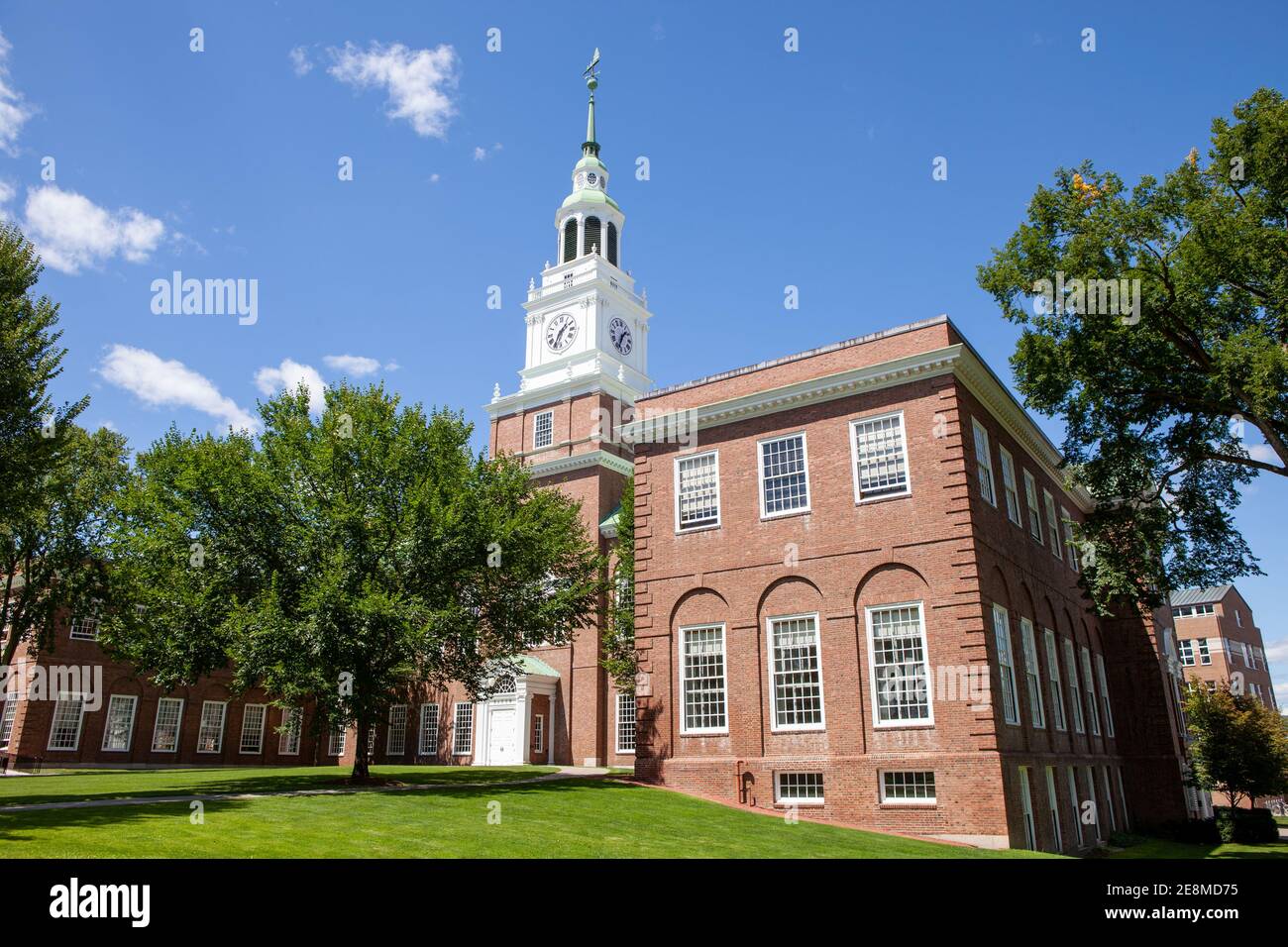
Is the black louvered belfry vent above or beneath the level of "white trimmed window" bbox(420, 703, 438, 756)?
above

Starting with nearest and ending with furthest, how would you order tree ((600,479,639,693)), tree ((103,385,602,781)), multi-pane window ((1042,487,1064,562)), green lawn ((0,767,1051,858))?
1. green lawn ((0,767,1051,858))
2. tree ((103,385,602,781))
3. multi-pane window ((1042,487,1064,562))
4. tree ((600,479,639,693))

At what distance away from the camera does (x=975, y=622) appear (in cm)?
2286

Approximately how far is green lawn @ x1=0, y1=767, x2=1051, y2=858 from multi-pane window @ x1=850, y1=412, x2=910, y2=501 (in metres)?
9.43

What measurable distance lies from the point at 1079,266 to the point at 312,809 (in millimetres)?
23286

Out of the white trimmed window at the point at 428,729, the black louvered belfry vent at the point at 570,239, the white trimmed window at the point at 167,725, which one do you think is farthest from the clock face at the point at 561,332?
the white trimmed window at the point at 167,725

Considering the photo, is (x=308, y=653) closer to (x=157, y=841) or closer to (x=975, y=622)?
(x=157, y=841)

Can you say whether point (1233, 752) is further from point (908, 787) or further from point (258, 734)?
point (258, 734)

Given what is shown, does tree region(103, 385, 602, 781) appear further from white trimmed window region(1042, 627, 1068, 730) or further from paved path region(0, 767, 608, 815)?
white trimmed window region(1042, 627, 1068, 730)

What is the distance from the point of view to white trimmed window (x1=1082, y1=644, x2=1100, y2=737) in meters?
33.6

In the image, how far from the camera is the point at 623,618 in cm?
3784

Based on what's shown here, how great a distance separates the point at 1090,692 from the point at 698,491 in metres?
18.5

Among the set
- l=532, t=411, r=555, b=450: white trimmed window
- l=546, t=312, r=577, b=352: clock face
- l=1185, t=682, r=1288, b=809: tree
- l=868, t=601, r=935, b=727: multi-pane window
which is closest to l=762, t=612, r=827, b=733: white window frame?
l=868, t=601, r=935, b=727: multi-pane window

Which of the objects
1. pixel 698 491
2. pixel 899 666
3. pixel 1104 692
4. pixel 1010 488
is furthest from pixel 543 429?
pixel 899 666
